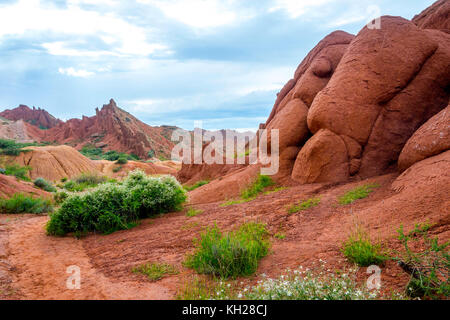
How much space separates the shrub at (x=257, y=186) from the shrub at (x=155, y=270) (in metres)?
5.30

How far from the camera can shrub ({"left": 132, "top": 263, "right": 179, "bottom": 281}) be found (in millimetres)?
4137

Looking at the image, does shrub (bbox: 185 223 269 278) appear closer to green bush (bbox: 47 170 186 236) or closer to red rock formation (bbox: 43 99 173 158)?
green bush (bbox: 47 170 186 236)

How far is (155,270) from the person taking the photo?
4375 mm

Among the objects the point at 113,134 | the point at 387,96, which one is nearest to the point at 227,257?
the point at 387,96

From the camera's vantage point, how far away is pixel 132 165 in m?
35.7

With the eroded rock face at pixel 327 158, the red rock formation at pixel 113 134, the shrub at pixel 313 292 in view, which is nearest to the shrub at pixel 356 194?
the eroded rock face at pixel 327 158

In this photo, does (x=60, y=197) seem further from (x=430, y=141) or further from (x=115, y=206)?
(x=430, y=141)

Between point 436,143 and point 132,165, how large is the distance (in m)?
33.7

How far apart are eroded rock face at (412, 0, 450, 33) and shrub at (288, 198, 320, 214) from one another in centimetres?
822

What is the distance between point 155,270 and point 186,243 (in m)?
1.32

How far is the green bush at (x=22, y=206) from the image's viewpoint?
36.8 feet

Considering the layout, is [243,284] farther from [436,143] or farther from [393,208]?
[436,143]
